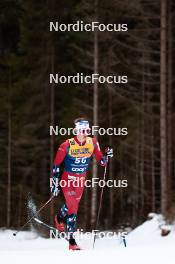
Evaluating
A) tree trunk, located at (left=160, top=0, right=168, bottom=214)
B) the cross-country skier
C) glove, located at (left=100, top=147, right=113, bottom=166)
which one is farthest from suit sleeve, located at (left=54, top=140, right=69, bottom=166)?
tree trunk, located at (left=160, top=0, right=168, bottom=214)

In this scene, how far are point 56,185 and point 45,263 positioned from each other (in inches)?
86.8

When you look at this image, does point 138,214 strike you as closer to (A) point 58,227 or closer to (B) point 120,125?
(B) point 120,125

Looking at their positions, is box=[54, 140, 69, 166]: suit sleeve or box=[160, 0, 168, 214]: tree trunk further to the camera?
box=[160, 0, 168, 214]: tree trunk

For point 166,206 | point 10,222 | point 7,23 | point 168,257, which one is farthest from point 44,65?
point 168,257

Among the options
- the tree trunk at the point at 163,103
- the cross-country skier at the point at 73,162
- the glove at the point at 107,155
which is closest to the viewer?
the cross-country skier at the point at 73,162

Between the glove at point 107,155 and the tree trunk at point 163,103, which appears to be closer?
the glove at point 107,155

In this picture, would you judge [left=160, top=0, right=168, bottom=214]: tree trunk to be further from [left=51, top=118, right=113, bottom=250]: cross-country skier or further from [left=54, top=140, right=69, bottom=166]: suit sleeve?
[left=54, top=140, right=69, bottom=166]: suit sleeve

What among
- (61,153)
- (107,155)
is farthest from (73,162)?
(107,155)

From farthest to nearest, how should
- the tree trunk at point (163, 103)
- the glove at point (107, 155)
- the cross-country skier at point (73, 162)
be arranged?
the tree trunk at point (163, 103), the glove at point (107, 155), the cross-country skier at point (73, 162)

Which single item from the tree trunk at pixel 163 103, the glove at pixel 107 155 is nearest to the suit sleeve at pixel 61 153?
the glove at pixel 107 155

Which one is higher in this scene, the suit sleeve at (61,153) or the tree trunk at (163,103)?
the tree trunk at (163,103)

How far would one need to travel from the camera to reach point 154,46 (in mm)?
23203

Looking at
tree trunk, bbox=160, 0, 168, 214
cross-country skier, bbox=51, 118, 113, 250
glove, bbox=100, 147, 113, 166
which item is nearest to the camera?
cross-country skier, bbox=51, 118, 113, 250

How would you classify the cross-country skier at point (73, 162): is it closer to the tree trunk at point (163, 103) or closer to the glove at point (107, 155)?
the glove at point (107, 155)
